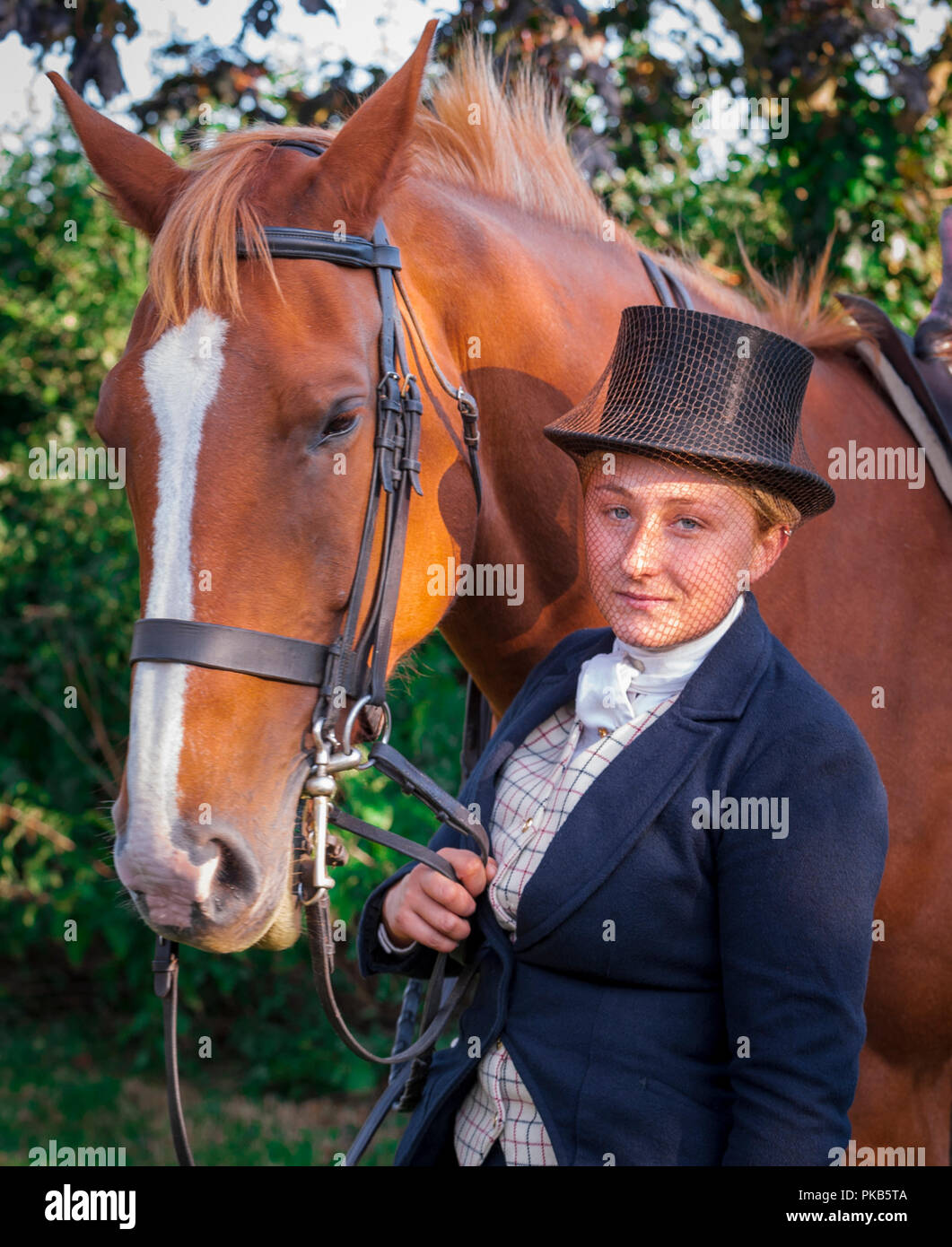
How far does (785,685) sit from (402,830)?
2.82 metres

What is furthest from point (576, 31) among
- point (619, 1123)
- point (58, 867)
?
point (58, 867)

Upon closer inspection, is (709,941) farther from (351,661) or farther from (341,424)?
(341,424)

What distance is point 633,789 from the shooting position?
159cm

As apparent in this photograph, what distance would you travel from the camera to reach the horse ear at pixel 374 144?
1.88m

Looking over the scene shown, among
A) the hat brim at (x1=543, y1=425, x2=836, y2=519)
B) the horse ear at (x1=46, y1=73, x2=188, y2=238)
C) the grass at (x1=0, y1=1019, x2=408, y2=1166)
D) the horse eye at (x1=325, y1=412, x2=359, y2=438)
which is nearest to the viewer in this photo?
the hat brim at (x1=543, y1=425, x2=836, y2=519)

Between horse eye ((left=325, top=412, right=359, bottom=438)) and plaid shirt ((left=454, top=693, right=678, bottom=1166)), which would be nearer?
plaid shirt ((left=454, top=693, right=678, bottom=1166))

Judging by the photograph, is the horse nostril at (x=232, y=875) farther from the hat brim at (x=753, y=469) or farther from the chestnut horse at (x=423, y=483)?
the hat brim at (x=753, y=469)

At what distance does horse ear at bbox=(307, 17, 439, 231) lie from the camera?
188 centimetres

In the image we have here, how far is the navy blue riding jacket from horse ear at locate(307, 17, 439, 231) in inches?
38.3

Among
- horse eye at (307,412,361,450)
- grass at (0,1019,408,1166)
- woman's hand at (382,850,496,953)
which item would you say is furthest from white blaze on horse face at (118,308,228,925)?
grass at (0,1019,408,1166)

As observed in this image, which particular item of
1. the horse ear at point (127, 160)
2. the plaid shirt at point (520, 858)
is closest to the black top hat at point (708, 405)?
the plaid shirt at point (520, 858)

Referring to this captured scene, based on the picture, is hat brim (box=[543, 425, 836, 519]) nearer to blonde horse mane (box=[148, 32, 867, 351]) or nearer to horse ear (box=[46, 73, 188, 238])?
blonde horse mane (box=[148, 32, 867, 351])

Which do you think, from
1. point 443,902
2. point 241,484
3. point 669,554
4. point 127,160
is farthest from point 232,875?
point 127,160

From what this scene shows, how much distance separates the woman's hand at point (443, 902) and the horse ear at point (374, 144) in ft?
3.56
